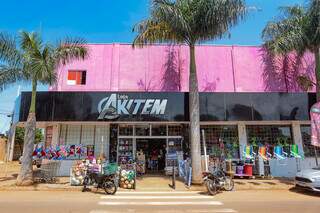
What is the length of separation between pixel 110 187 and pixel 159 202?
264cm

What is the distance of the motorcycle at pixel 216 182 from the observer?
12.1 meters

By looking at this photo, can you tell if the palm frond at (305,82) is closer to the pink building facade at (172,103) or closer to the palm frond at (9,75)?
the pink building facade at (172,103)

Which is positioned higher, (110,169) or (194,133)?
(194,133)

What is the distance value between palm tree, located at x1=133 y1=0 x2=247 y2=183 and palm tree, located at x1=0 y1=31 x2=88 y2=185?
371cm

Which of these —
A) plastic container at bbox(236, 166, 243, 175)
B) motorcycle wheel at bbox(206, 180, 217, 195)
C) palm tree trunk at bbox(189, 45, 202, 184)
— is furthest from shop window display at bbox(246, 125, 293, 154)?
motorcycle wheel at bbox(206, 180, 217, 195)

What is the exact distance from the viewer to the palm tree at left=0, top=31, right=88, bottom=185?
→ 13.9 m

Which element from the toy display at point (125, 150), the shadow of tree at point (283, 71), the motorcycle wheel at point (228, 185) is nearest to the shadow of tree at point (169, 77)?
the toy display at point (125, 150)

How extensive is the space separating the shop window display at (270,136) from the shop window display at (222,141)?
0.94 meters

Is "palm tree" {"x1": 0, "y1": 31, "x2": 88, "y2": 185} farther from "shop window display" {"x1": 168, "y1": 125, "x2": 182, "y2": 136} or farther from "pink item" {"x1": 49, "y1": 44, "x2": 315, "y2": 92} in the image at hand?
"shop window display" {"x1": 168, "y1": 125, "x2": 182, "y2": 136}

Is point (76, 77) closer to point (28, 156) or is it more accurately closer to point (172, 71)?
point (172, 71)

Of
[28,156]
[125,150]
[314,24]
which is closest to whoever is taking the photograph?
[28,156]

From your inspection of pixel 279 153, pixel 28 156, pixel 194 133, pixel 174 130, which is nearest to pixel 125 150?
pixel 174 130

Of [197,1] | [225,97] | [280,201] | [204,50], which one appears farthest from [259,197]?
[204,50]

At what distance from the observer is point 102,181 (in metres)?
12.3
